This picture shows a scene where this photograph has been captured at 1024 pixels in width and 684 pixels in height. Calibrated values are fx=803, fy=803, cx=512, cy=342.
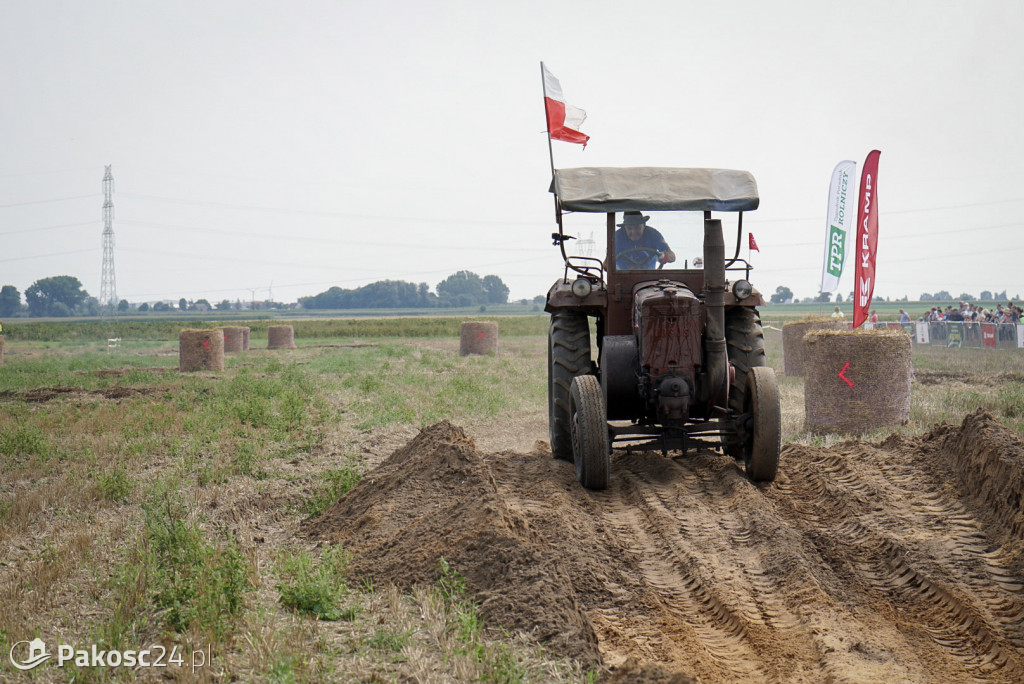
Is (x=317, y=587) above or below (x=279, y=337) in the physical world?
below

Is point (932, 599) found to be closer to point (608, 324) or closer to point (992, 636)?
point (992, 636)

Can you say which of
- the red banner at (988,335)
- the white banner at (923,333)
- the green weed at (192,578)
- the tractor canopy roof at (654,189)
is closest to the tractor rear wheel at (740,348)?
the tractor canopy roof at (654,189)

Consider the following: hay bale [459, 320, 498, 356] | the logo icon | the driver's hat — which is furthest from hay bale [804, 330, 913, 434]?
hay bale [459, 320, 498, 356]

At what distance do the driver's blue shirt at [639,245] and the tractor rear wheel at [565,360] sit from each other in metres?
0.66

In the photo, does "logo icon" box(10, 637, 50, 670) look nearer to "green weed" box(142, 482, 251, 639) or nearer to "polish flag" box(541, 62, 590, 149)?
"green weed" box(142, 482, 251, 639)

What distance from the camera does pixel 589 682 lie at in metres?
3.45

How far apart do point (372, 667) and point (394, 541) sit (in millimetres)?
1709

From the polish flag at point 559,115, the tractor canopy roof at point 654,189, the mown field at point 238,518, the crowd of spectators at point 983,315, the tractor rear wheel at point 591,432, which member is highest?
the polish flag at point 559,115

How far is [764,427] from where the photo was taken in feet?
21.8

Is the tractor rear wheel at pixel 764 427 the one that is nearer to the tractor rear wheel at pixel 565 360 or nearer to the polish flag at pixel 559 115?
the tractor rear wheel at pixel 565 360

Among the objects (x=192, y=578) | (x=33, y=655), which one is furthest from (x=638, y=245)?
(x=33, y=655)

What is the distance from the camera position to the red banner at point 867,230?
11.8m

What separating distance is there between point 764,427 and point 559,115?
586cm

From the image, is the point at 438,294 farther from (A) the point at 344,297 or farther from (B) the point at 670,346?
(B) the point at 670,346
